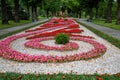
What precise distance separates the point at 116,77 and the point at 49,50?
5160mm

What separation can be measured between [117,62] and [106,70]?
1234 mm

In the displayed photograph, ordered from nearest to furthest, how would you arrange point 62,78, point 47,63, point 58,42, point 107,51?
point 62,78 → point 47,63 → point 107,51 → point 58,42

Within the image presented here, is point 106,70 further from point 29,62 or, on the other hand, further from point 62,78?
point 29,62

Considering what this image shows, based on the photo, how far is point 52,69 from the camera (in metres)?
6.69

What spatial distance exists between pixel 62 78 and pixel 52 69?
1849mm

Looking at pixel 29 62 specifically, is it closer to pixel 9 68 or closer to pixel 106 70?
pixel 9 68

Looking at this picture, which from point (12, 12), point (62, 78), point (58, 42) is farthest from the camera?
point (12, 12)

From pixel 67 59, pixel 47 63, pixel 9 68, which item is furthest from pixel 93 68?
pixel 9 68

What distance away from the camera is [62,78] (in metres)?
4.87

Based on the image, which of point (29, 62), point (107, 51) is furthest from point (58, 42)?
point (29, 62)

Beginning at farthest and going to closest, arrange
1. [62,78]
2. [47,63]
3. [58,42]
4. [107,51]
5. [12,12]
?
[12,12], [58,42], [107,51], [47,63], [62,78]

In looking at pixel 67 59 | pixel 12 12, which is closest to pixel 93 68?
pixel 67 59

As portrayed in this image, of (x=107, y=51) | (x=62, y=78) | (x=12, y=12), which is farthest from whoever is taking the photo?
(x=12, y=12)

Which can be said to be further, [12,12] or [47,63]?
[12,12]
